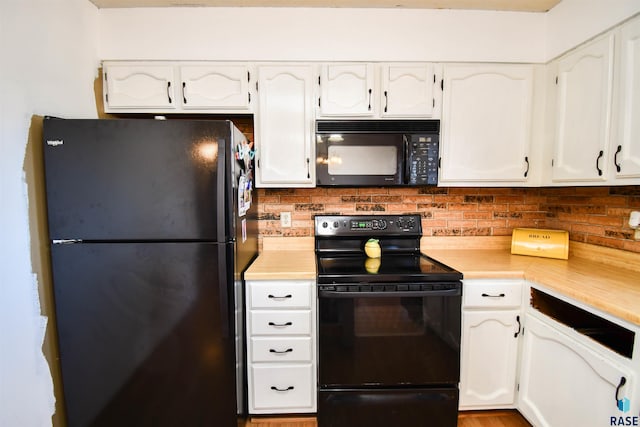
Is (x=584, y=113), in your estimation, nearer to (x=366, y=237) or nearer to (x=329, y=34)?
(x=366, y=237)

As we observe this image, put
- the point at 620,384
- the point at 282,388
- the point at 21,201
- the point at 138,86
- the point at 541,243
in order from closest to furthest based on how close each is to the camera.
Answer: the point at 620,384
the point at 21,201
the point at 282,388
the point at 138,86
the point at 541,243

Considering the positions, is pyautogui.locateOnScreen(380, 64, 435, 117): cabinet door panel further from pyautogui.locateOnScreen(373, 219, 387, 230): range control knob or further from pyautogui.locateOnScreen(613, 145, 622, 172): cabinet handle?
pyautogui.locateOnScreen(613, 145, 622, 172): cabinet handle

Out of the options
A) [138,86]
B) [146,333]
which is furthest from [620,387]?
[138,86]

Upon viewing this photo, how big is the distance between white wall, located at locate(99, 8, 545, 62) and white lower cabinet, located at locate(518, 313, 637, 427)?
5.47ft

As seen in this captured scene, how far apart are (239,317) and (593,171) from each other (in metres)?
2.03

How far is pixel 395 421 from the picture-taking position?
148 cm

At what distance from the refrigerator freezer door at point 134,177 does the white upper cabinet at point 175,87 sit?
527 millimetres

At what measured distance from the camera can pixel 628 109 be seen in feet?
4.29

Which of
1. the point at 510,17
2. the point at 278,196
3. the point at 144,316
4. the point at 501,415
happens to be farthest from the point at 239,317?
the point at 510,17

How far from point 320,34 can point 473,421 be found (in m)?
2.52

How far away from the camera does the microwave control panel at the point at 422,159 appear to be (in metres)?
1.74

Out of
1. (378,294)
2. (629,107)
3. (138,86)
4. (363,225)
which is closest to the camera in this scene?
(629,107)

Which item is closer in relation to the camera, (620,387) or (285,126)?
(620,387)

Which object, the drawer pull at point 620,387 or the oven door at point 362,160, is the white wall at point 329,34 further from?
the drawer pull at point 620,387
